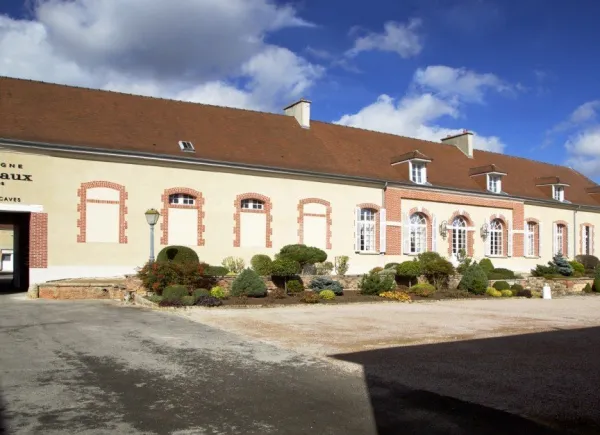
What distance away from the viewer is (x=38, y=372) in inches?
263

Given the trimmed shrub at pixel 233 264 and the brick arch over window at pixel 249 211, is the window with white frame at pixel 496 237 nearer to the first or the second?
the brick arch over window at pixel 249 211

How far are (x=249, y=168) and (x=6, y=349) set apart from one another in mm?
13214

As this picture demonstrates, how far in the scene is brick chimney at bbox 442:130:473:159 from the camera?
30.5 metres

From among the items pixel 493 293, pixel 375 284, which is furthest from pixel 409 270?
pixel 493 293

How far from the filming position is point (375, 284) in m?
18.3

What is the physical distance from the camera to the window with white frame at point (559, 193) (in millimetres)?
30578

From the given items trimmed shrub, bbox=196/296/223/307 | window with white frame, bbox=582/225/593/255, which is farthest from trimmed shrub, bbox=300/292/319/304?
window with white frame, bbox=582/225/593/255

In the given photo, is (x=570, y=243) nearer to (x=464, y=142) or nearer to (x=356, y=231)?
(x=464, y=142)

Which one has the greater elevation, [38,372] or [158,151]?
[158,151]

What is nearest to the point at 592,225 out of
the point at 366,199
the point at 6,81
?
the point at 366,199

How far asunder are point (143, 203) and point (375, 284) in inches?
318

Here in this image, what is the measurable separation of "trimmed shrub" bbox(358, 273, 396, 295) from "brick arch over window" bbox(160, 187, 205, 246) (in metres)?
5.79

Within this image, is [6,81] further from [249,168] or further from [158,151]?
[249,168]

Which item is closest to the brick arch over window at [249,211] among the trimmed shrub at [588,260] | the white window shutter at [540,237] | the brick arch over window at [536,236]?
the brick arch over window at [536,236]
